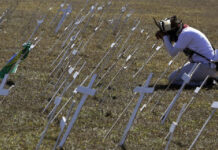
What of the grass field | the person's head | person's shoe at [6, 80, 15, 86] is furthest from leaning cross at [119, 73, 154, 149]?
person's shoe at [6, 80, 15, 86]

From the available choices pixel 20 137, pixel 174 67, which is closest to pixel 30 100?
pixel 20 137

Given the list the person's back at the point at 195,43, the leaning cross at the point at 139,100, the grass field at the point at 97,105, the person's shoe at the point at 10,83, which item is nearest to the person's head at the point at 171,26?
the person's back at the point at 195,43

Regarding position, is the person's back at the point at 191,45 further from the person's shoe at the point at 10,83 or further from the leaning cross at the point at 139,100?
the leaning cross at the point at 139,100

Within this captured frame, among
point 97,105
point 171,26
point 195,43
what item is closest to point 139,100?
point 97,105

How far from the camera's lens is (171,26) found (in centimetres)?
835

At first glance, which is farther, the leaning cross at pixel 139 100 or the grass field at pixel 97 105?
the grass field at pixel 97 105

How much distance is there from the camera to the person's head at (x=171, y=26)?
27.1ft

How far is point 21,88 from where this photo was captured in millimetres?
7664

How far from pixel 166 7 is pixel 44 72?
1363 cm

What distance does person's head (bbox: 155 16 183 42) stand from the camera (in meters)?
8.26

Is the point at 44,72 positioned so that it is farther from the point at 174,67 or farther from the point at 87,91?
the point at 87,91

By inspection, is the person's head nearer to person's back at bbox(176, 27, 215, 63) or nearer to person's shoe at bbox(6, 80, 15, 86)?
person's back at bbox(176, 27, 215, 63)

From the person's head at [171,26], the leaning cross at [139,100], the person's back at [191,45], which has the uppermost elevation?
the leaning cross at [139,100]

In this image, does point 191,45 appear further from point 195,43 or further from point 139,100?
point 139,100
